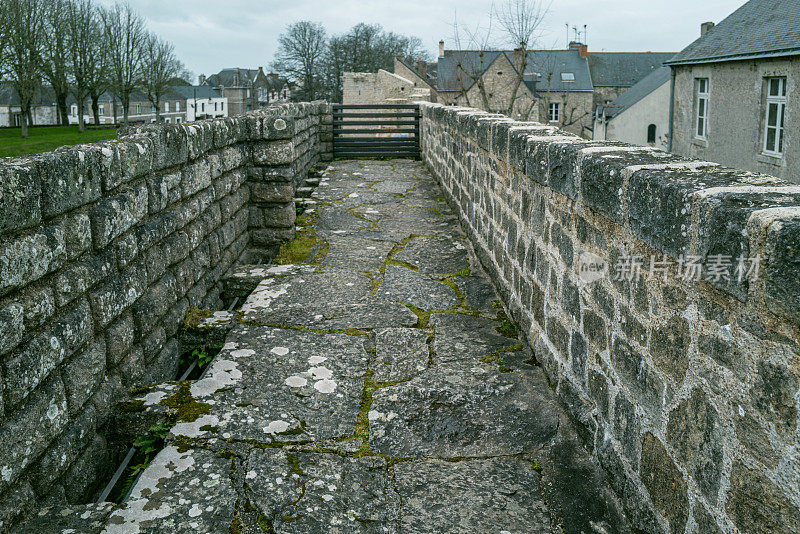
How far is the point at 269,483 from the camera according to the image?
2.76 m

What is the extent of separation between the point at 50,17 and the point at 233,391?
135ft

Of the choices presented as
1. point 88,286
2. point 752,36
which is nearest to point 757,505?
point 88,286

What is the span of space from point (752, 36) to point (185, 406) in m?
20.4

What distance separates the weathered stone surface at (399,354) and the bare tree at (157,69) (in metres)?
46.8

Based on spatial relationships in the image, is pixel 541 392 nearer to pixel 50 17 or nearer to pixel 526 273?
pixel 526 273

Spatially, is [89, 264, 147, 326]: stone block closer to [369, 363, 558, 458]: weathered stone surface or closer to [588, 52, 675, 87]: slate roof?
[369, 363, 558, 458]: weathered stone surface

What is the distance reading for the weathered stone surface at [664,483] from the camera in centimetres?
200

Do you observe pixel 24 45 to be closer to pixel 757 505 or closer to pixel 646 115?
pixel 646 115

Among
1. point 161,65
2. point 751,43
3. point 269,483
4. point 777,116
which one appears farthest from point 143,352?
point 161,65

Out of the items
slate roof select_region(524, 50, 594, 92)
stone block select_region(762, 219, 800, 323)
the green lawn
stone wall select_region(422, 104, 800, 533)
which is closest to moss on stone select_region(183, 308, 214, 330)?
stone wall select_region(422, 104, 800, 533)

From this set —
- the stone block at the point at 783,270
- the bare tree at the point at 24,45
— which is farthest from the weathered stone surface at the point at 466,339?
the bare tree at the point at 24,45

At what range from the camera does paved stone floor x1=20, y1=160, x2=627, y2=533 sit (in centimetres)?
255

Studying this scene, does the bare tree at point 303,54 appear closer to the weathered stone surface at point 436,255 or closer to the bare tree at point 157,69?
the bare tree at point 157,69

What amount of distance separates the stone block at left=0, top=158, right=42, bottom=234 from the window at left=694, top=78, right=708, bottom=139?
22447 mm
